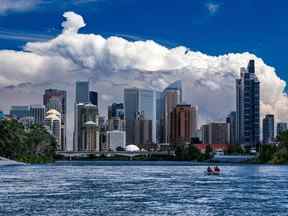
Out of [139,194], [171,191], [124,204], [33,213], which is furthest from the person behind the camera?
[171,191]

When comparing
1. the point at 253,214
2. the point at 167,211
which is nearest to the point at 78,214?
the point at 167,211

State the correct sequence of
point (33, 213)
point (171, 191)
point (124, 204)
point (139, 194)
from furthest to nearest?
1. point (171, 191)
2. point (139, 194)
3. point (124, 204)
4. point (33, 213)

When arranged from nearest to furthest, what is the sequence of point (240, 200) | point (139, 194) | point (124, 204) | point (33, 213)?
point (33, 213) < point (124, 204) < point (240, 200) < point (139, 194)

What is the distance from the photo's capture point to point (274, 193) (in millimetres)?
97312

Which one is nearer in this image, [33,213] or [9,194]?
[33,213]

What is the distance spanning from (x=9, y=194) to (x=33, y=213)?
2331cm

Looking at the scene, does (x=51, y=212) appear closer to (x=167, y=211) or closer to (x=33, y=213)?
(x=33, y=213)

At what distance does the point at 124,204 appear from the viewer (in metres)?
77.6

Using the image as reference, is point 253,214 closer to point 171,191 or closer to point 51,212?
point 51,212

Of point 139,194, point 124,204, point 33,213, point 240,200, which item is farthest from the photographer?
point 139,194

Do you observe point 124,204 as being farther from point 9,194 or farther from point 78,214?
point 9,194

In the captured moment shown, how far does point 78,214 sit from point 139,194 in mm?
25418

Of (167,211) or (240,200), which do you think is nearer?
(167,211)

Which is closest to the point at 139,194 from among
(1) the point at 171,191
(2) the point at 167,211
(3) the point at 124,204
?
(1) the point at 171,191
